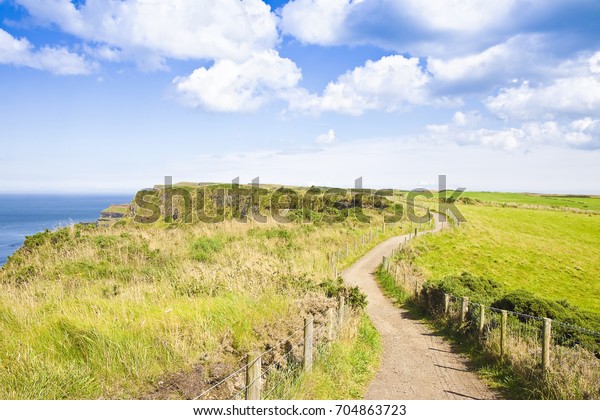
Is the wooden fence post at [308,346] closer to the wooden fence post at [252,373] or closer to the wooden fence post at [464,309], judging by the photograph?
the wooden fence post at [252,373]

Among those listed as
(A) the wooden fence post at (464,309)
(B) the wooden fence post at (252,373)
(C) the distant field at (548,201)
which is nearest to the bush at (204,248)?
(A) the wooden fence post at (464,309)

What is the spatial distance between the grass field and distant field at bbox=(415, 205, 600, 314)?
2086cm

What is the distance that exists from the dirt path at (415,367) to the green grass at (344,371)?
0.30 m

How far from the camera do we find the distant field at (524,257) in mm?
32125

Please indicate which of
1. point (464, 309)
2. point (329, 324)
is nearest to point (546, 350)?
point (329, 324)

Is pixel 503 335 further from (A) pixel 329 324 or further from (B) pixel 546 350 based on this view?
(A) pixel 329 324

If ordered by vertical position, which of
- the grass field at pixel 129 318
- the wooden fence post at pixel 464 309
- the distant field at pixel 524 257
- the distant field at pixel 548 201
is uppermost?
the distant field at pixel 548 201

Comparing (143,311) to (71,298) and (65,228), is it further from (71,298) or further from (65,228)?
(65,228)

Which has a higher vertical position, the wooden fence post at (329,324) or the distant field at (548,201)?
the distant field at (548,201)

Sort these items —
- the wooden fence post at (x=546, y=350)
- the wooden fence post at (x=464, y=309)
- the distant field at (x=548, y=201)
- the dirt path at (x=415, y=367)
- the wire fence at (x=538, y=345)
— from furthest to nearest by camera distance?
the distant field at (x=548, y=201), the wooden fence post at (x=464, y=309), the dirt path at (x=415, y=367), the wooden fence post at (x=546, y=350), the wire fence at (x=538, y=345)

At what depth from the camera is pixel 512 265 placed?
3712cm

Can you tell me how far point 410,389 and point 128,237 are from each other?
13.6m

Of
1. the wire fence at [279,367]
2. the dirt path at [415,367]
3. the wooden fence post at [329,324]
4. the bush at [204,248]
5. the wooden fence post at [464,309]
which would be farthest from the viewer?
the bush at [204,248]

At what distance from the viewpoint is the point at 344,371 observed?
330 inches
